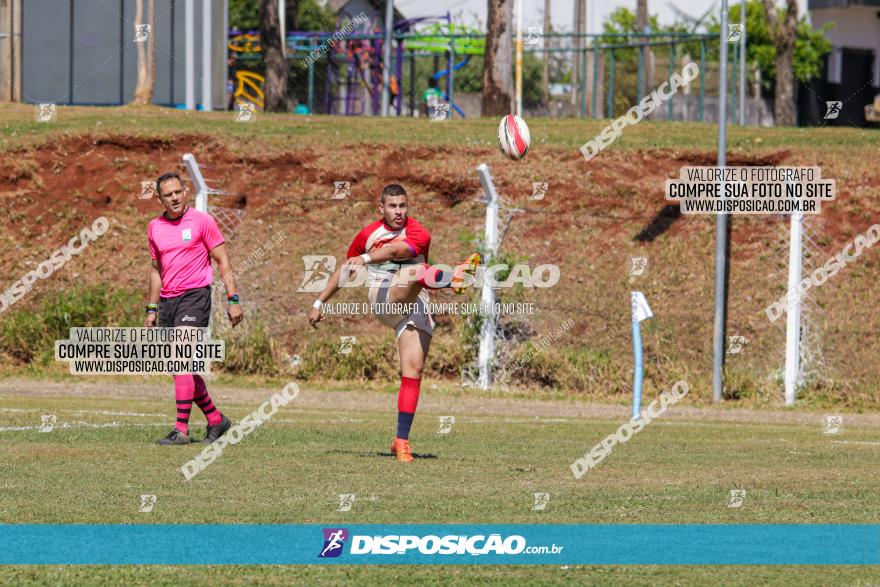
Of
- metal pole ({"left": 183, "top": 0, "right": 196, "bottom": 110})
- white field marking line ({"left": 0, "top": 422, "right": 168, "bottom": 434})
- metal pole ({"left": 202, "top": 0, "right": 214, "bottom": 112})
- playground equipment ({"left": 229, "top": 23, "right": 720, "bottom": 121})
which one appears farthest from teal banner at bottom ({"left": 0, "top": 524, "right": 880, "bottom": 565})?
playground equipment ({"left": 229, "top": 23, "right": 720, "bottom": 121})

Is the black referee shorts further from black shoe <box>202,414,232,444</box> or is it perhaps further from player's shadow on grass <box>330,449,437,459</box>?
player's shadow on grass <box>330,449,437,459</box>

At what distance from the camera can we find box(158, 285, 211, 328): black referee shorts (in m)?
11.2

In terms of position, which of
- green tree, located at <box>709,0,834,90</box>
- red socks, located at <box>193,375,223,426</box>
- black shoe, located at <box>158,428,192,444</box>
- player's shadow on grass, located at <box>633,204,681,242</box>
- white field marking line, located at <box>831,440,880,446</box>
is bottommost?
white field marking line, located at <box>831,440,880,446</box>

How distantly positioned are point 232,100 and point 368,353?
87.0ft

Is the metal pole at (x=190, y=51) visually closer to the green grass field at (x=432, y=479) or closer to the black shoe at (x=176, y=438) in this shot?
the green grass field at (x=432, y=479)

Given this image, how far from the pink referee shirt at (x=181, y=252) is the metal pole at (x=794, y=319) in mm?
9408

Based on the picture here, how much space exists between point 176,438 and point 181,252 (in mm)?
1490

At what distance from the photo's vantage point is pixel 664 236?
21891mm

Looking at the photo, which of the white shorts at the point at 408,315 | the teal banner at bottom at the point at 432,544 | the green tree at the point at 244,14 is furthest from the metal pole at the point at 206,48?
the green tree at the point at 244,14

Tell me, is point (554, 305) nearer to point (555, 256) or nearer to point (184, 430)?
point (555, 256)

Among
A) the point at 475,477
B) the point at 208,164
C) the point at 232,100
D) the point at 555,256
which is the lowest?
the point at 475,477

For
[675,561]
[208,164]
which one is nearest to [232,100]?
[208,164]

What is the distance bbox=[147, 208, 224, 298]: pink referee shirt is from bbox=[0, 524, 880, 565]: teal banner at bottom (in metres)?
4.37

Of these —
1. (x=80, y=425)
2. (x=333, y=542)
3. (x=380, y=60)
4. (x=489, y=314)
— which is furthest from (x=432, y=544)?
(x=380, y=60)
